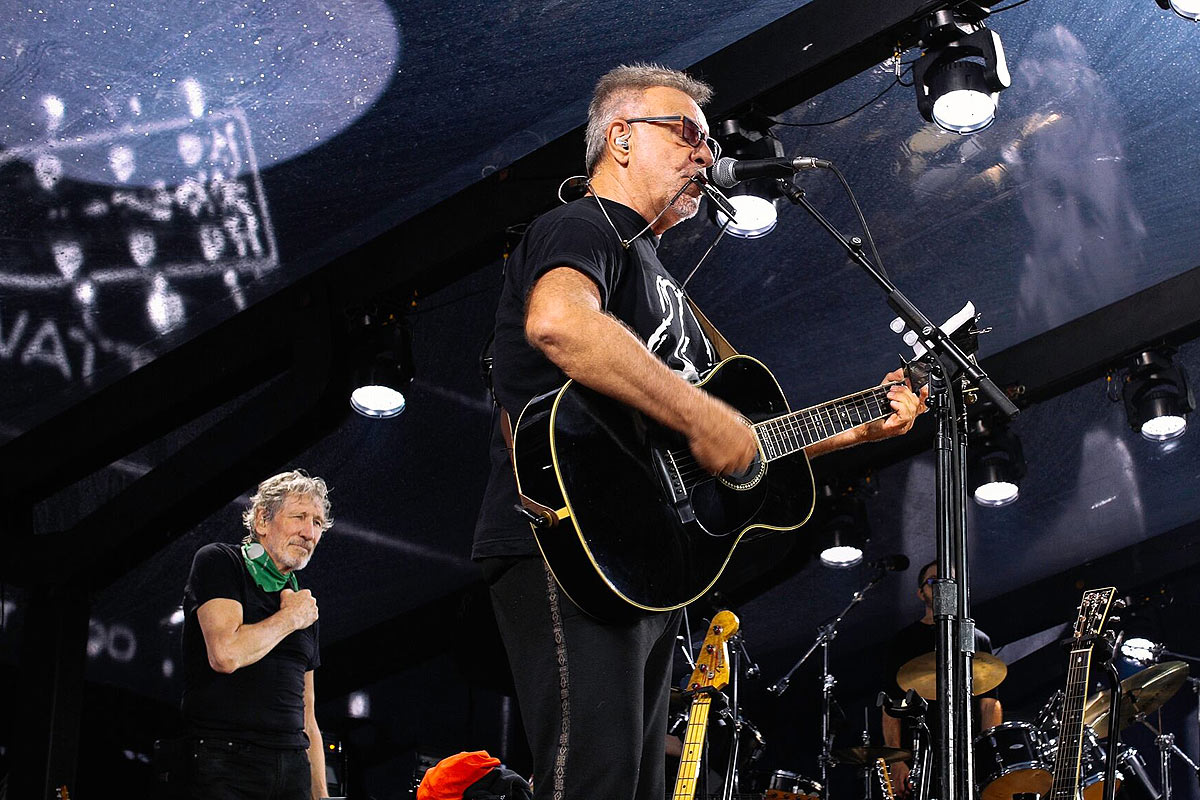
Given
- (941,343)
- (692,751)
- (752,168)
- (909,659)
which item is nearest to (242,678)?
(692,751)

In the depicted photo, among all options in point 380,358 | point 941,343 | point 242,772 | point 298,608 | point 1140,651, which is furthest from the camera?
point 1140,651

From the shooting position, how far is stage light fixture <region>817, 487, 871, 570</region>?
7.63 meters

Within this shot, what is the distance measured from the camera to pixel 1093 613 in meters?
4.56

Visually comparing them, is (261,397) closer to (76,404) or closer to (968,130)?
(76,404)

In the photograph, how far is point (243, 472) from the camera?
585 centimetres

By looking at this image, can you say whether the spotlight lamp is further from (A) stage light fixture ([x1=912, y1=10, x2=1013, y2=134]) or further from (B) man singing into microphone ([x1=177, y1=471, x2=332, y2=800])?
(B) man singing into microphone ([x1=177, y1=471, x2=332, y2=800])

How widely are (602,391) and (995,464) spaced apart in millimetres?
5473

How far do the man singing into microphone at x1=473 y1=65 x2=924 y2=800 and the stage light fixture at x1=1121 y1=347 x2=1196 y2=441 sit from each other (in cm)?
467

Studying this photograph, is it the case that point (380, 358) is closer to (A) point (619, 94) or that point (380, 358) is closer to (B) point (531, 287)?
(A) point (619, 94)

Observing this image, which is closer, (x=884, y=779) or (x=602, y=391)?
(x=602, y=391)

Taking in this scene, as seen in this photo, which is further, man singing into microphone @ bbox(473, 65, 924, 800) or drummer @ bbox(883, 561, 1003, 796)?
drummer @ bbox(883, 561, 1003, 796)

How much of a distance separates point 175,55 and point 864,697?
783 centimetres

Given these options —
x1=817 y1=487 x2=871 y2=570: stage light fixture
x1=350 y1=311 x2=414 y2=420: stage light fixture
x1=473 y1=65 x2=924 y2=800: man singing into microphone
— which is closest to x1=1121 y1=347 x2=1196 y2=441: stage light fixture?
x1=817 y1=487 x2=871 y2=570: stage light fixture

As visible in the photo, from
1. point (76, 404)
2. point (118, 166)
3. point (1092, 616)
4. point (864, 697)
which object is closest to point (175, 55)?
point (118, 166)
